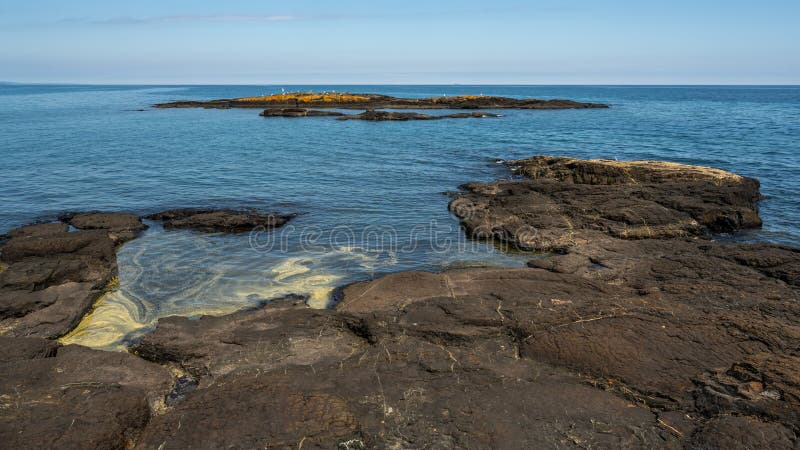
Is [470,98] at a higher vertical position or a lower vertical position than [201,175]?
higher

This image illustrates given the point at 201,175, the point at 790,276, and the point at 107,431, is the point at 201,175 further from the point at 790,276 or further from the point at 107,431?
the point at 790,276

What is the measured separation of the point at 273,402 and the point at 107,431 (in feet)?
6.58

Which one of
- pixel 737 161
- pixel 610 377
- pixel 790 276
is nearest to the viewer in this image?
pixel 610 377

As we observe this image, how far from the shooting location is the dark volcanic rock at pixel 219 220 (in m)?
→ 17.4

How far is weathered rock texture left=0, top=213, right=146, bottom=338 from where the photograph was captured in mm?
10156

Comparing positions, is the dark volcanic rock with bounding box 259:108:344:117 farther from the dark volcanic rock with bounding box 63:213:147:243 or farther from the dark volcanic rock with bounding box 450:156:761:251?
the dark volcanic rock with bounding box 63:213:147:243

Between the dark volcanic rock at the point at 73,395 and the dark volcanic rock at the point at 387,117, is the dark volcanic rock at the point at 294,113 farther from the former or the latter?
the dark volcanic rock at the point at 73,395

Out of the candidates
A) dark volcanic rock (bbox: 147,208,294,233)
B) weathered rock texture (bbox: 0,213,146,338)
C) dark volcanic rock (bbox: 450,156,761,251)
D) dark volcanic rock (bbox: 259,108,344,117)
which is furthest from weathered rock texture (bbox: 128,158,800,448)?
dark volcanic rock (bbox: 259,108,344,117)

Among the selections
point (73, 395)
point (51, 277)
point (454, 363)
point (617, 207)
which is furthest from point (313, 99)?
point (73, 395)

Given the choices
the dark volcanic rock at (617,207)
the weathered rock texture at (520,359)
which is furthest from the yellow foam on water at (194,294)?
the dark volcanic rock at (617,207)

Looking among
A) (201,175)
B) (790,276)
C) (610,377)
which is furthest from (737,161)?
(201,175)

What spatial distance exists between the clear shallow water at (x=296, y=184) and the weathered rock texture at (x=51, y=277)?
47cm

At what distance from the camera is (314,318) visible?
9.53m

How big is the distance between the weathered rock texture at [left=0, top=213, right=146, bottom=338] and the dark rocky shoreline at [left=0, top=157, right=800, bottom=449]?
0.20 feet
